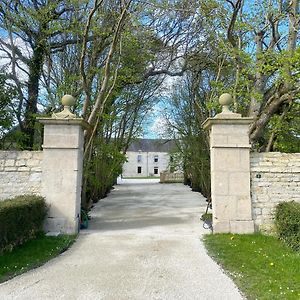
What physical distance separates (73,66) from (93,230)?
560 cm

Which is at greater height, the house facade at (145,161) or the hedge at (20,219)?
the house facade at (145,161)

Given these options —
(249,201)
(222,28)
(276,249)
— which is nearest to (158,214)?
(249,201)

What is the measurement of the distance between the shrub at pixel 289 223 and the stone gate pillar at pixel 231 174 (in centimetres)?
52

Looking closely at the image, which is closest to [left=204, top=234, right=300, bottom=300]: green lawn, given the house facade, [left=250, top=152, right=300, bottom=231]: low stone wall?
[left=250, top=152, right=300, bottom=231]: low stone wall

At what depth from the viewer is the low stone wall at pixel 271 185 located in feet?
20.7

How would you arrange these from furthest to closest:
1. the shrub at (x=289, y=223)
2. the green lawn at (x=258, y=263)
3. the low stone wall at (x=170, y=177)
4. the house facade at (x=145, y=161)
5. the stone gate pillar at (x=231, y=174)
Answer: the house facade at (x=145, y=161) → the low stone wall at (x=170, y=177) → the stone gate pillar at (x=231, y=174) → the shrub at (x=289, y=223) → the green lawn at (x=258, y=263)

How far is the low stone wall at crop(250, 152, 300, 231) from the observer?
6.31 m

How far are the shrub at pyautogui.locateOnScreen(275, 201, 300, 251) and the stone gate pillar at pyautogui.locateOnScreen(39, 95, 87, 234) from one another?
385 cm

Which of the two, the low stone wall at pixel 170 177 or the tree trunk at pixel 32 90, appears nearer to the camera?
the tree trunk at pixel 32 90

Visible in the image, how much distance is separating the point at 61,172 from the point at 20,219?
1447mm

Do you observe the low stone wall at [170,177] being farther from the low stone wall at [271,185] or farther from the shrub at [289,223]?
the shrub at [289,223]

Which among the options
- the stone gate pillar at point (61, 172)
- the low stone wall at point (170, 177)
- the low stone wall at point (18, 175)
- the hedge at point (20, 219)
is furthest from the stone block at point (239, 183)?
the low stone wall at point (170, 177)

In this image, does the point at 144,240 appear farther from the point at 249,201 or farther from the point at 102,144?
the point at 102,144

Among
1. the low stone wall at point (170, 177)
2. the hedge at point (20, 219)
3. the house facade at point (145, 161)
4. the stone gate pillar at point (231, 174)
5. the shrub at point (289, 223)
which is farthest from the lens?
the house facade at point (145, 161)
